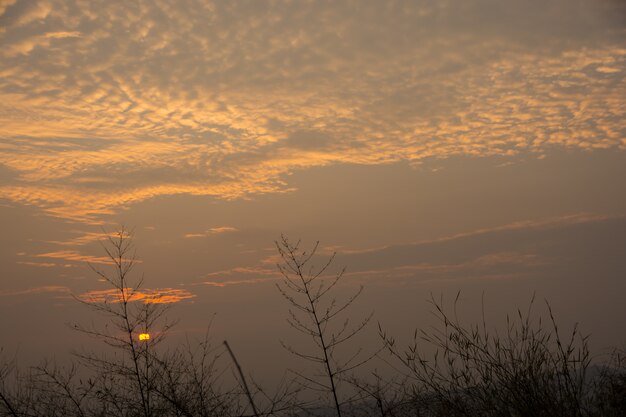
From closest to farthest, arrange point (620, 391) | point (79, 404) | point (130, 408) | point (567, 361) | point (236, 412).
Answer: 1. point (567, 361)
2. point (620, 391)
3. point (130, 408)
4. point (79, 404)
5. point (236, 412)

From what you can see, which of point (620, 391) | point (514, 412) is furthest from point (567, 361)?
point (620, 391)

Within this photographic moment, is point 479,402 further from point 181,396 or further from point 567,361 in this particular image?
point 181,396

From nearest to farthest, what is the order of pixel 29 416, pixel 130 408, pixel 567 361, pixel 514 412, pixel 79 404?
pixel 567 361
pixel 514 412
pixel 29 416
pixel 130 408
pixel 79 404

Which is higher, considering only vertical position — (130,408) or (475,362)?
(475,362)

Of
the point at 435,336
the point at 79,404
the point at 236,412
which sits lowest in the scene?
the point at 236,412

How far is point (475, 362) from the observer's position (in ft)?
21.8

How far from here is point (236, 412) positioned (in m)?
14.9

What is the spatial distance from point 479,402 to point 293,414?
6.18 metres

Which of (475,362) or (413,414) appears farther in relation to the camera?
(413,414)

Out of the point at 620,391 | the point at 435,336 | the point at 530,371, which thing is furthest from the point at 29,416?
the point at 620,391

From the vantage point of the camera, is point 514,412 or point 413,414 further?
point 413,414

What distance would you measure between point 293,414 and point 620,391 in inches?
233

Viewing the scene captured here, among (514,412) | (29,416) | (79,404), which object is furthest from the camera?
(79,404)

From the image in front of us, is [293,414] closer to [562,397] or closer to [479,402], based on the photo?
[479,402]
